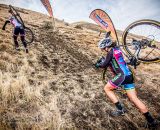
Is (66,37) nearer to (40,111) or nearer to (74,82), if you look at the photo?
(74,82)

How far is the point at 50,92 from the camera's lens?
5.73m

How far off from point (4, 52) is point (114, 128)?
5523 millimetres

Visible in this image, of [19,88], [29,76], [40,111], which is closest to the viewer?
[40,111]

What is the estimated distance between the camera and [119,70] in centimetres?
498

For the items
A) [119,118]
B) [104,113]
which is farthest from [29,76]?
[119,118]

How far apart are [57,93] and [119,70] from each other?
2.05 meters

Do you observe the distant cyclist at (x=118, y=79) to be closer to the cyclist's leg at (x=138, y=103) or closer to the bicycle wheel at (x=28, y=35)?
the cyclist's leg at (x=138, y=103)

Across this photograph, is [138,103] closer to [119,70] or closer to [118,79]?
[118,79]

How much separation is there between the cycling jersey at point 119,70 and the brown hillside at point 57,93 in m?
1.01

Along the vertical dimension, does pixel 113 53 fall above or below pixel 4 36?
below

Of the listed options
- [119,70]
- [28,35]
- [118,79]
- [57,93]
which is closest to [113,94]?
[118,79]

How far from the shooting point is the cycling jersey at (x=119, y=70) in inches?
192

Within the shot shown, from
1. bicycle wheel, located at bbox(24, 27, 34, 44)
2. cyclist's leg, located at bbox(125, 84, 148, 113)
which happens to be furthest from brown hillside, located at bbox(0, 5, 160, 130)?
bicycle wheel, located at bbox(24, 27, 34, 44)

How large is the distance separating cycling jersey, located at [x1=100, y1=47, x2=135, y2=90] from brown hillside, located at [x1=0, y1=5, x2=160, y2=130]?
1.01 m
